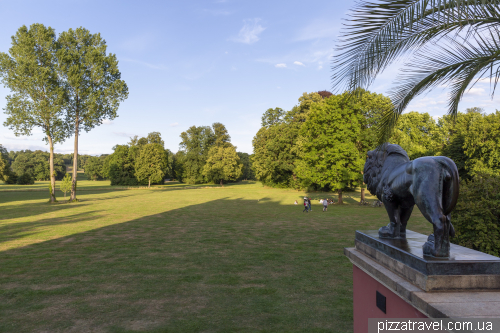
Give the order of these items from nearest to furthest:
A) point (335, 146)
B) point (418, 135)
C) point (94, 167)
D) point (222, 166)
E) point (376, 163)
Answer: point (376, 163) → point (335, 146) → point (418, 135) → point (222, 166) → point (94, 167)

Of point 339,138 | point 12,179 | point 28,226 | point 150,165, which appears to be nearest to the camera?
point 28,226

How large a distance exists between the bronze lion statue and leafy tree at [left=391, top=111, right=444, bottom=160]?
24166 millimetres

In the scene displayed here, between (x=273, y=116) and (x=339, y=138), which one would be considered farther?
(x=273, y=116)

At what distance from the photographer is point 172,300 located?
228 inches

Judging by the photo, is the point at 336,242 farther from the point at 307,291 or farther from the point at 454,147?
the point at 454,147

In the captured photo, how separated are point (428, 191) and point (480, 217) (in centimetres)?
551

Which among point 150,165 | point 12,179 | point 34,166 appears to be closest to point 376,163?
point 150,165

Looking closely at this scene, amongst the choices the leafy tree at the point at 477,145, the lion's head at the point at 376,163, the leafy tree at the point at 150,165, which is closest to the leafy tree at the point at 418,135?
the leafy tree at the point at 477,145

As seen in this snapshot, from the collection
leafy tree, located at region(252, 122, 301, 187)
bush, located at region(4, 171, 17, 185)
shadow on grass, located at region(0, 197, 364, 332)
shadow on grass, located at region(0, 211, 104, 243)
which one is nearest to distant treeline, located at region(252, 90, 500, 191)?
shadow on grass, located at region(0, 197, 364, 332)

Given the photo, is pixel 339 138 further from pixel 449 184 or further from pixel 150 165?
pixel 150 165

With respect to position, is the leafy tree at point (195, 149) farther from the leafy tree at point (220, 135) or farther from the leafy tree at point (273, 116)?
the leafy tree at point (273, 116)

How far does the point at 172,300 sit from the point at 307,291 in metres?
2.77

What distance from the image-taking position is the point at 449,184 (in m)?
2.55

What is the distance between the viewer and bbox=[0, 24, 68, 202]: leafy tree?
80.0 feet
